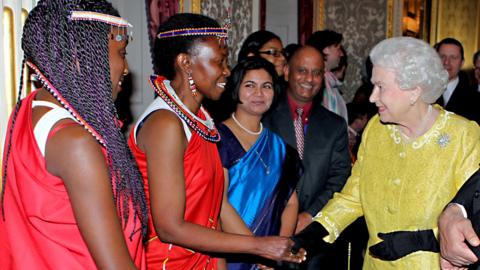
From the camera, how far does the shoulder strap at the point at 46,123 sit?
64.9 inches

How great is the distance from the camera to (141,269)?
1899 mm

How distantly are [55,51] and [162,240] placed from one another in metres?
0.94

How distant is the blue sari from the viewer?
3186mm

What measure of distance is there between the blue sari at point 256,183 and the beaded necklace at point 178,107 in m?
0.67

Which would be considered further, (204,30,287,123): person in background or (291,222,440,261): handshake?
(204,30,287,123): person in background

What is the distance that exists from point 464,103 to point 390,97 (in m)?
3.17

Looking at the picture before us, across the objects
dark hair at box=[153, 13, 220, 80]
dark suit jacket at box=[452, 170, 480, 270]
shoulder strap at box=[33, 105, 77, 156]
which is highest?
dark hair at box=[153, 13, 220, 80]

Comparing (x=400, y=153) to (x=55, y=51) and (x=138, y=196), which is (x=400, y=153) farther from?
(x=55, y=51)

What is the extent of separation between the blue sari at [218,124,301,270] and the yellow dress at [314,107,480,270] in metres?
0.49

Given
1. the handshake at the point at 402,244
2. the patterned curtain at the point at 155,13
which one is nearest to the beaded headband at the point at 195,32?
the handshake at the point at 402,244

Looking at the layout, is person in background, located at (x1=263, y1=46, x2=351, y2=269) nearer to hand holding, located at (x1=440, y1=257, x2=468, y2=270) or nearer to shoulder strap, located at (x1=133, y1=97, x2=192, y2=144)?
shoulder strap, located at (x1=133, y1=97, x2=192, y2=144)

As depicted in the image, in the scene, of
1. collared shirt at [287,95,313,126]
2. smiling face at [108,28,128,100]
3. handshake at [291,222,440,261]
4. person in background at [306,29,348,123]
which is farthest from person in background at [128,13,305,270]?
person in background at [306,29,348,123]

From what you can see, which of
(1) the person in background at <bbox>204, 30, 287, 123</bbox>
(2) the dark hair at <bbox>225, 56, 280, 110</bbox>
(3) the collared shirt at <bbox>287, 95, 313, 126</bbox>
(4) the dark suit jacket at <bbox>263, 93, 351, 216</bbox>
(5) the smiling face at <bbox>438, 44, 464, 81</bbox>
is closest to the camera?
(2) the dark hair at <bbox>225, 56, 280, 110</bbox>

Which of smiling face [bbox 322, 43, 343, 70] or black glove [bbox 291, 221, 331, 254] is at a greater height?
→ smiling face [bbox 322, 43, 343, 70]
